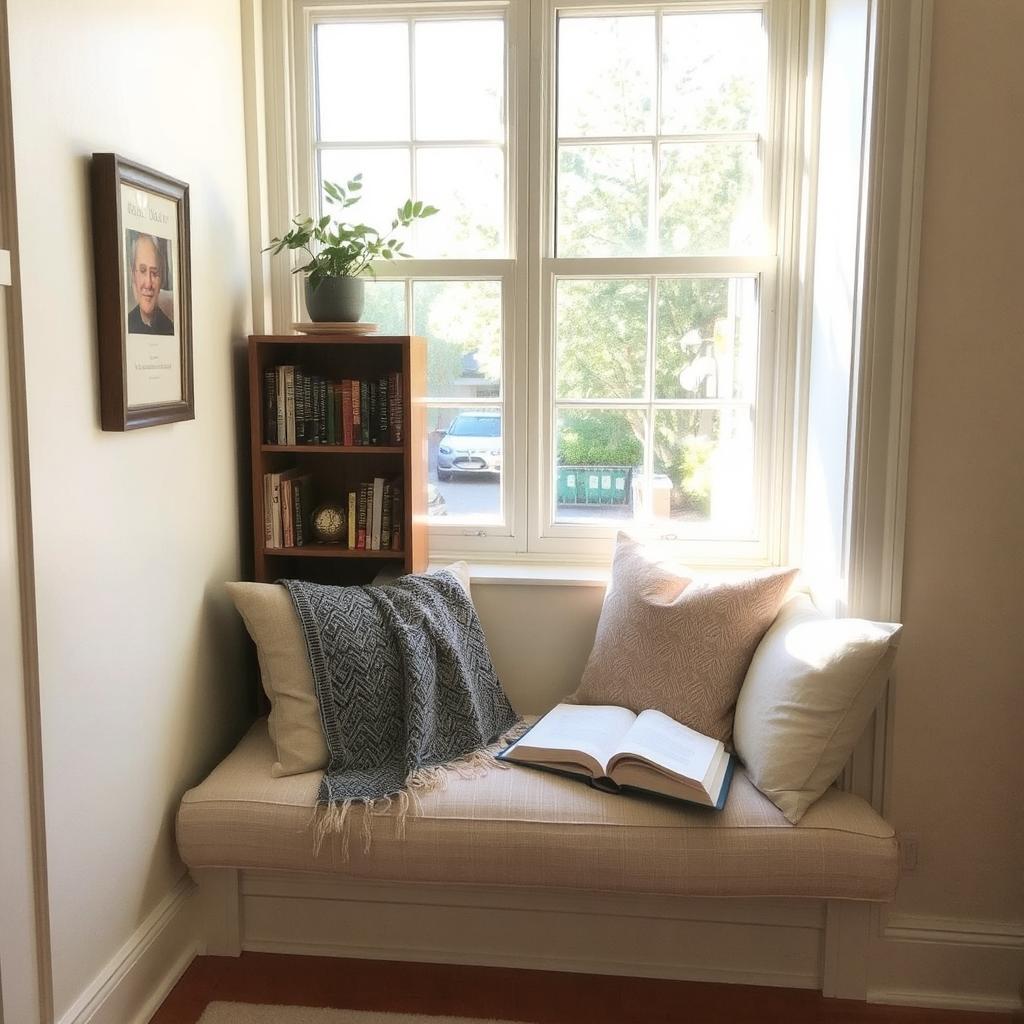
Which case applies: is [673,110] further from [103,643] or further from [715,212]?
[103,643]

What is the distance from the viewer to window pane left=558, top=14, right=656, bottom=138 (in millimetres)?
2816

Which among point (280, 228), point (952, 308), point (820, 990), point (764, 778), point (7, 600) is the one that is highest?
point (280, 228)

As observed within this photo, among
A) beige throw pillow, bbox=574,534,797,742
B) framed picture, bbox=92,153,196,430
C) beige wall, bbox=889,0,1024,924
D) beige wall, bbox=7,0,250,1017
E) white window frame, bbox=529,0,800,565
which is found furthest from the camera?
white window frame, bbox=529,0,800,565

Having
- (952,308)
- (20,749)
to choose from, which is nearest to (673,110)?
(952,308)

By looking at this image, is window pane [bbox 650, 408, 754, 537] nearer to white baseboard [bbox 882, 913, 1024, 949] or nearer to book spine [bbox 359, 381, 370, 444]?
book spine [bbox 359, 381, 370, 444]

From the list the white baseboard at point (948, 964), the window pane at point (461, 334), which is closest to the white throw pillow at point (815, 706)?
the white baseboard at point (948, 964)

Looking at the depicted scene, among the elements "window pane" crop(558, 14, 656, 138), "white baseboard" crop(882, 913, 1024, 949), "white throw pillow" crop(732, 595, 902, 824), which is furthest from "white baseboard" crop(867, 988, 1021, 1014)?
"window pane" crop(558, 14, 656, 138)

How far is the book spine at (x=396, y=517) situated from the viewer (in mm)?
2779

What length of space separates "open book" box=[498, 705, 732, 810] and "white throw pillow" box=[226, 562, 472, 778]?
1.50 ft

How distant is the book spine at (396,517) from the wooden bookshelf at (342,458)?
16 millimetres

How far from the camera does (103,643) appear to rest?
1.97 meters

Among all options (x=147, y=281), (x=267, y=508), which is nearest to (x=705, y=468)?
(x=267, y=508)

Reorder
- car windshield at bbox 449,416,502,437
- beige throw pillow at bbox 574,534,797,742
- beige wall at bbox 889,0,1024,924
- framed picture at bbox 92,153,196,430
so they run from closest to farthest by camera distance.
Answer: framed picture at bbox 92,153,196,430
beige wall at bbox 889,0,1024,924
beige throw pillow at bbox 574,534,797,742
car windshield at bbox 449,416,502,437

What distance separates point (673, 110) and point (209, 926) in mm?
2464
